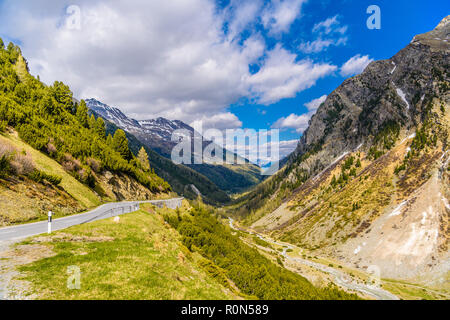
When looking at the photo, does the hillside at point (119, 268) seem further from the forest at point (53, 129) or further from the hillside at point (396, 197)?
the hillside at point (396, 197)

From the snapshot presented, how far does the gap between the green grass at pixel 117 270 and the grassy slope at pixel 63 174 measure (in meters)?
16.3

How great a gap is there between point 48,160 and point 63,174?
3304 mm

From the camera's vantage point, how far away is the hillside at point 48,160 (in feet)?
72.9

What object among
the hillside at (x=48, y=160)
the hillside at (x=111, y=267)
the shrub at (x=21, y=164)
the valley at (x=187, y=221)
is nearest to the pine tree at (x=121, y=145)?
the hillside at (x=48, y=160)

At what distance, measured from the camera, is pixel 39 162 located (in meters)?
30.6

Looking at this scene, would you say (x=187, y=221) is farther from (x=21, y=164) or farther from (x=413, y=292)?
(x=413, y=292)

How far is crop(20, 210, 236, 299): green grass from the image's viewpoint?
8.82 metres

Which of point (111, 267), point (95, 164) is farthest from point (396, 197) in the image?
point (111, 267)

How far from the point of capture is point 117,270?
36.3 ft

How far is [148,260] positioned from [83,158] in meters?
36.8

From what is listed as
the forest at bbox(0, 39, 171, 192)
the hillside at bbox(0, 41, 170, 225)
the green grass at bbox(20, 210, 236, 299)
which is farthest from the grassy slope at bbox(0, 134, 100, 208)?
the green grass at bbox(20, 210, 236, 299)

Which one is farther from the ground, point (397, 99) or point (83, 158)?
point (397, 99)
